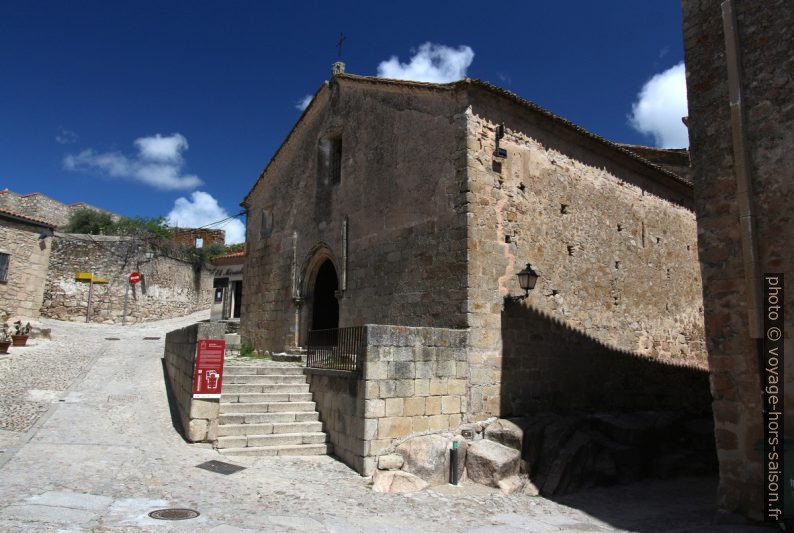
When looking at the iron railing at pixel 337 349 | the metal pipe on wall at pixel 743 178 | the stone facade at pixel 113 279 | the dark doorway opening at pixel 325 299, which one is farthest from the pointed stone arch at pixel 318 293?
the stone facade at pixel 113 279

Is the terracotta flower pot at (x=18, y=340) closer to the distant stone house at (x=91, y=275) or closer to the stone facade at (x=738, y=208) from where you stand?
the distant stone house at (x=91, y=275)

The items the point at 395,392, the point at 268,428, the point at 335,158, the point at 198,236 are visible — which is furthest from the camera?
the point at 198,236

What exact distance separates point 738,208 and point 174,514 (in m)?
7.04

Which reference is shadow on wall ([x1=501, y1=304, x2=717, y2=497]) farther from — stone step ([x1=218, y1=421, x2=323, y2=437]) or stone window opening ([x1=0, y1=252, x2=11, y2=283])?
stone window opening ([x1=0, y1=252, x2=11, y2=283])

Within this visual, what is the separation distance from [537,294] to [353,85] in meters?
6.67

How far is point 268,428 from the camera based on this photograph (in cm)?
912

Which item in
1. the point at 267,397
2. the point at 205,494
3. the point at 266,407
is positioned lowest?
the point at 205,494

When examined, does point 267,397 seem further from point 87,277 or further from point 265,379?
point 87,277

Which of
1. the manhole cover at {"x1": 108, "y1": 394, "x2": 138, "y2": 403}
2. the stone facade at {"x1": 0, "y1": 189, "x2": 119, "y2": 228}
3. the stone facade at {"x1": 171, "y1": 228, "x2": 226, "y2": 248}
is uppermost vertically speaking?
the stone facade at {"x1": 0, "y1": 189, "x2": 119, "y2": 228}

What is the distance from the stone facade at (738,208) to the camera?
A: 19.7 feet

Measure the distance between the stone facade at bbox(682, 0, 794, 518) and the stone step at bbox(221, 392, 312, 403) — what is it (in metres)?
6.61

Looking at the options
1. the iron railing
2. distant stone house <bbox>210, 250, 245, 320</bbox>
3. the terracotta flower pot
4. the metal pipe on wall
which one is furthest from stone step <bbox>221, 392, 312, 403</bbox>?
distant stone house <bbox>210, 250, 245, 320</bbox>

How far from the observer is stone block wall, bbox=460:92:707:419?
9758 mm

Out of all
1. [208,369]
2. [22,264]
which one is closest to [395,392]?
[208,369]
